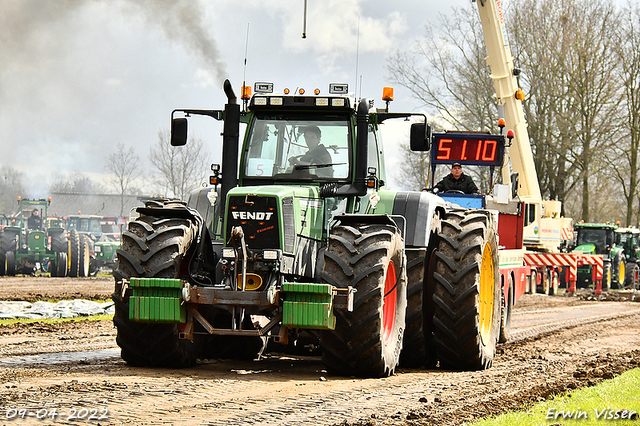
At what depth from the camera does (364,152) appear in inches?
354

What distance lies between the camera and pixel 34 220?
31.6m

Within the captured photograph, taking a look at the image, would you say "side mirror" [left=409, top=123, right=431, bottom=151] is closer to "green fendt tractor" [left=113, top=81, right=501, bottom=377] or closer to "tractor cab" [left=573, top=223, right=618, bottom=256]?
"green fendt tractor" [left=113, top=81, right=501, bottom=377]

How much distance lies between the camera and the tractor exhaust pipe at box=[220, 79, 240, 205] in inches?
350

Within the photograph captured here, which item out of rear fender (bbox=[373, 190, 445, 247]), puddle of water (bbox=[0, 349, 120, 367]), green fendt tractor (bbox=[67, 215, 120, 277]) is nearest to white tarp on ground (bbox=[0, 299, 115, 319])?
puddle of water (bbox=[0, 349, 120, 367])

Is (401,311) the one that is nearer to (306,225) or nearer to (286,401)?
(306,225)

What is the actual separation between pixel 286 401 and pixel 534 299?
19180 millimetres

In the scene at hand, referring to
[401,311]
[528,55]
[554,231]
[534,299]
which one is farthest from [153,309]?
[528,55]

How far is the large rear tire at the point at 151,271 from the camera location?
8.20 meters

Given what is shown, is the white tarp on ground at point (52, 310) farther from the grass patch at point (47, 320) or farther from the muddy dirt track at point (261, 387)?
the muddy dirt track at point (261, 387)

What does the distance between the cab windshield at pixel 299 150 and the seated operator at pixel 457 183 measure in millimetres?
6740

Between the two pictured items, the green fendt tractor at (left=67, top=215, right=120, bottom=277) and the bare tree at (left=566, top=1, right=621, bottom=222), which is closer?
the green fendt tractor at (left=67, top=215, right=120, bottom=277)

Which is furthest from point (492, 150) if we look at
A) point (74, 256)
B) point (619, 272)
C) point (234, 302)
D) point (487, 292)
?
point (74, 256)

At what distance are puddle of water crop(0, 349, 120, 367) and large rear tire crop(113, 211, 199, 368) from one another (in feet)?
3.41

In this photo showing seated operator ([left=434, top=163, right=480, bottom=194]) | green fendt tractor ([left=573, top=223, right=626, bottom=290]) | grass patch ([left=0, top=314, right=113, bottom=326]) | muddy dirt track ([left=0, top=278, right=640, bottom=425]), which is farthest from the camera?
green fendt tractor ([left=573, top=223, right=626, bottom=290])
